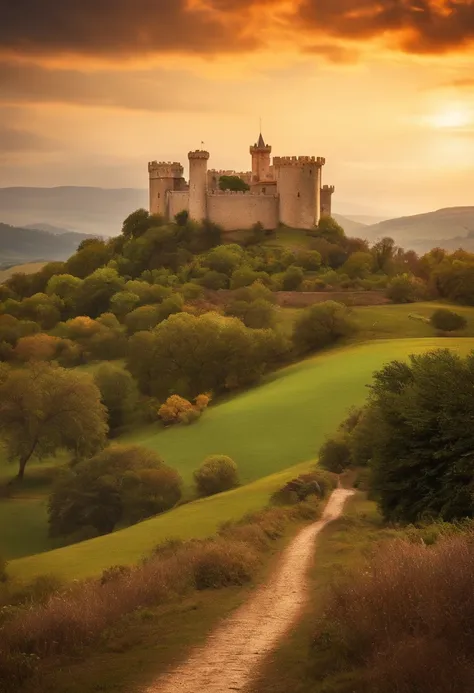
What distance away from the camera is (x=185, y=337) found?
6331 cm

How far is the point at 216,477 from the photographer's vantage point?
38.3 meters

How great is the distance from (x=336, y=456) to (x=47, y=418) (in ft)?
58.8

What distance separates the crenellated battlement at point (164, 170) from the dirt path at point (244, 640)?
7962 cm

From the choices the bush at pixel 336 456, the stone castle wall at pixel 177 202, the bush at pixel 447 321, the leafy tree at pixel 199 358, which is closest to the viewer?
the bush at pixel 336 456

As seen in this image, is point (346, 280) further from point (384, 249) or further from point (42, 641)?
point (42, 641)

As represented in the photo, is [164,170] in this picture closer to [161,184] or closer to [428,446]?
[161,184]

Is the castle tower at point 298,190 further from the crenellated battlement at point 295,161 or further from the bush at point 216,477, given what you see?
the bush at point 216,477

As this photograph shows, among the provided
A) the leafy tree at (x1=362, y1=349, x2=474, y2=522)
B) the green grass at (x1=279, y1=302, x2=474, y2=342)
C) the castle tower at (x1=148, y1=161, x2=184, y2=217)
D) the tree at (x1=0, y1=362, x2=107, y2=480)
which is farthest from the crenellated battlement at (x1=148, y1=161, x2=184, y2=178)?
the leafy tree at (x1=362, y1=349, x2=474, y2=522)

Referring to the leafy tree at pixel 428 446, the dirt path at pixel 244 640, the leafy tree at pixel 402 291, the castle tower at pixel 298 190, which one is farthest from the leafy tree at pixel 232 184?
the dirt path at pixel 244 640

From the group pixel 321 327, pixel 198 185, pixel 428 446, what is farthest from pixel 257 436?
pixel 198 185

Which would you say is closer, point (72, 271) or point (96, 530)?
point (96, 530)

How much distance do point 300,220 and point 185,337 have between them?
32.4m

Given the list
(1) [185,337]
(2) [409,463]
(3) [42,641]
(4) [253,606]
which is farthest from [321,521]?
(1) [185,337]

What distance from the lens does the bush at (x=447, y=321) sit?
68938 millimetres
